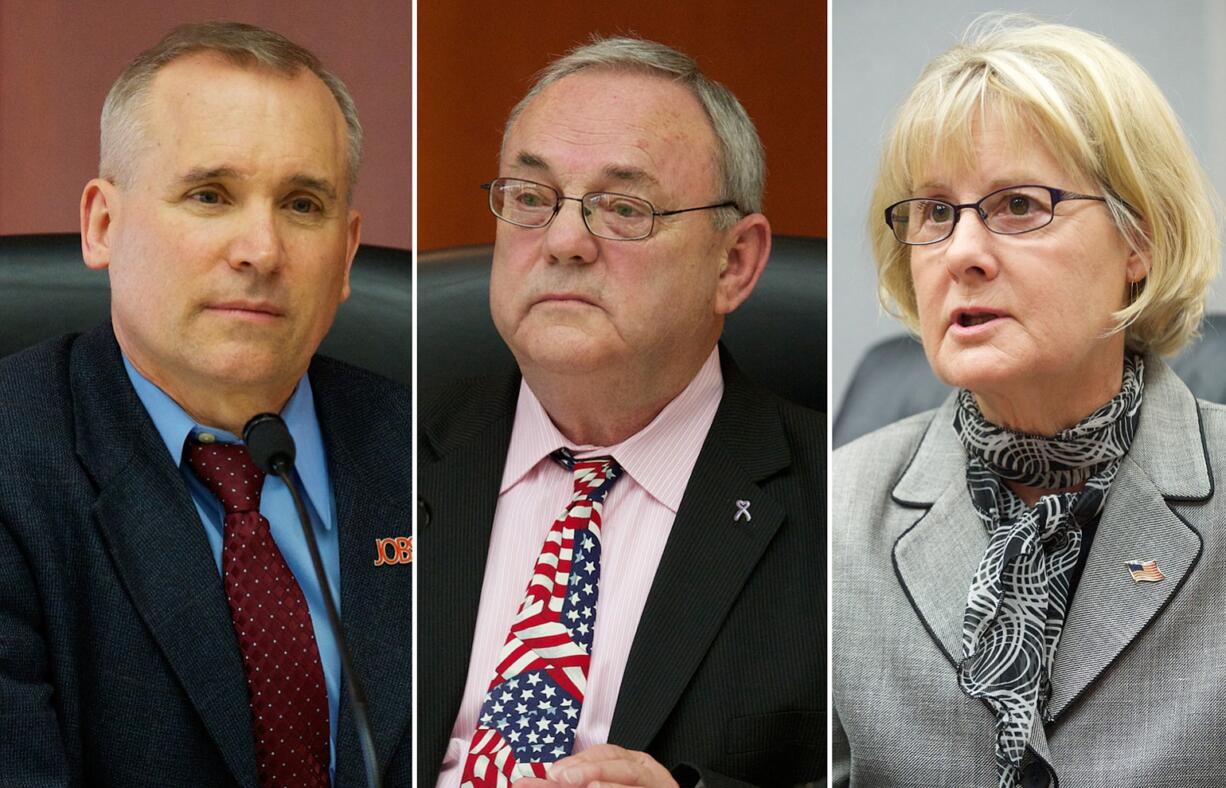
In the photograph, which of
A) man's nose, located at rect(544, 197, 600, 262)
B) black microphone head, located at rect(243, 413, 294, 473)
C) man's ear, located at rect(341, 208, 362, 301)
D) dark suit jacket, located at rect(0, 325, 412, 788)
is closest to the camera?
dark suit jacket, located at rect(0, 325, 412, 788)

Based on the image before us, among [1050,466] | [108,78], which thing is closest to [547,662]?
[1050,466]

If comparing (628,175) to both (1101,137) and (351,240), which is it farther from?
(1101,137)

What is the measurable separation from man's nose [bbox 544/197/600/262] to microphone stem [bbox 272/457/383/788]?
632mm

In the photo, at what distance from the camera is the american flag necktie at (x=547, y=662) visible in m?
2.57

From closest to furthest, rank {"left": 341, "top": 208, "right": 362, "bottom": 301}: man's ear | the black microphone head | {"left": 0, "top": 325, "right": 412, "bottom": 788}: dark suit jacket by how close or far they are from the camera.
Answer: {"left": 0, "top": 325, "right": 412, "bottom": 788}: dark suit jacket → the black microphone head → {"left": 341, "top": 208, "right": 362, "bottom": 301}: man's ear

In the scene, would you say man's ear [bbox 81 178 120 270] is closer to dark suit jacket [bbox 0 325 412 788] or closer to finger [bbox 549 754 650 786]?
dark suit jacket [bbox 0 325 412 788]

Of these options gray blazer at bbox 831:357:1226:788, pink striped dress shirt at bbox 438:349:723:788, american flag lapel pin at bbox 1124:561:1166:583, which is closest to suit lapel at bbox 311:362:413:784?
pink striped dress shirt at bbox 438:349:723:788

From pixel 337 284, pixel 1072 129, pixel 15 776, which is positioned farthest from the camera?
pixel 337 284

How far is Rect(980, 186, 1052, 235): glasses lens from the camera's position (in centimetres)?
256

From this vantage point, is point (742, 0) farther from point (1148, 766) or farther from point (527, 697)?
point (1148, 766)

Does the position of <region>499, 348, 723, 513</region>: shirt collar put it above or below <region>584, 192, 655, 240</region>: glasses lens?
below

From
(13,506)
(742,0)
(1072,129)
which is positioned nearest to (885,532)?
(1072,129)

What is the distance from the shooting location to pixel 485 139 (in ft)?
8.99

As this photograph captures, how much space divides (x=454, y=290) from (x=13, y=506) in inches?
34.8
